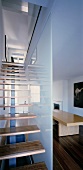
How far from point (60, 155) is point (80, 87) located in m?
3.39

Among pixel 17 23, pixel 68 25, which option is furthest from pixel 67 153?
pixel 17 23

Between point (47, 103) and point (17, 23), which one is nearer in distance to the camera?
point (47, 103)

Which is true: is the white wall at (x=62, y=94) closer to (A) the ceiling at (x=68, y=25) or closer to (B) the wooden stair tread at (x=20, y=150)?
(A) the ceiling at (x=68, y=25)

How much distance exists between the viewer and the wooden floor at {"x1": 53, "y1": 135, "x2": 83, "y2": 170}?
2.00m

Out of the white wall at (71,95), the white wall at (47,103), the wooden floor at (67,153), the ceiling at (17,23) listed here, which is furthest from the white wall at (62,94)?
the white wall at (47,103)

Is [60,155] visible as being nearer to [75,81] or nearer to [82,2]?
[82,2]

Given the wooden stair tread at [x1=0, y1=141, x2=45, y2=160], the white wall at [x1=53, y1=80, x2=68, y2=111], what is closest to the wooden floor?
the wooden stair tread at [x1=0, y1=141, x2=45, y2=160]

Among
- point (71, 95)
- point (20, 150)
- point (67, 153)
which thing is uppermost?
point (71, 95)

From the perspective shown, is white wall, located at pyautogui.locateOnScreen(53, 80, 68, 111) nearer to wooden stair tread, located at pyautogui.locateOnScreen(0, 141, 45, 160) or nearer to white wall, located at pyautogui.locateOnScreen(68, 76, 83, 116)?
white wall, located at pyautogui.locateOnScreen(68, 76, 83, 116)

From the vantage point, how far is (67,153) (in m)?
2.40

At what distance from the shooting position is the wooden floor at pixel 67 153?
200 cm

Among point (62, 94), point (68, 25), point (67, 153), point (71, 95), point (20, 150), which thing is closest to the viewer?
point (20, 150)

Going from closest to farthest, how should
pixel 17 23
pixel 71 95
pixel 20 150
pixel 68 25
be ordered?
pixel 20 150
pixel 68 25
pixel 17 23
pixel 71 95

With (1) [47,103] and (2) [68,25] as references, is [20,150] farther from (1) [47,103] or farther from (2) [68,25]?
(2) [68,25]
